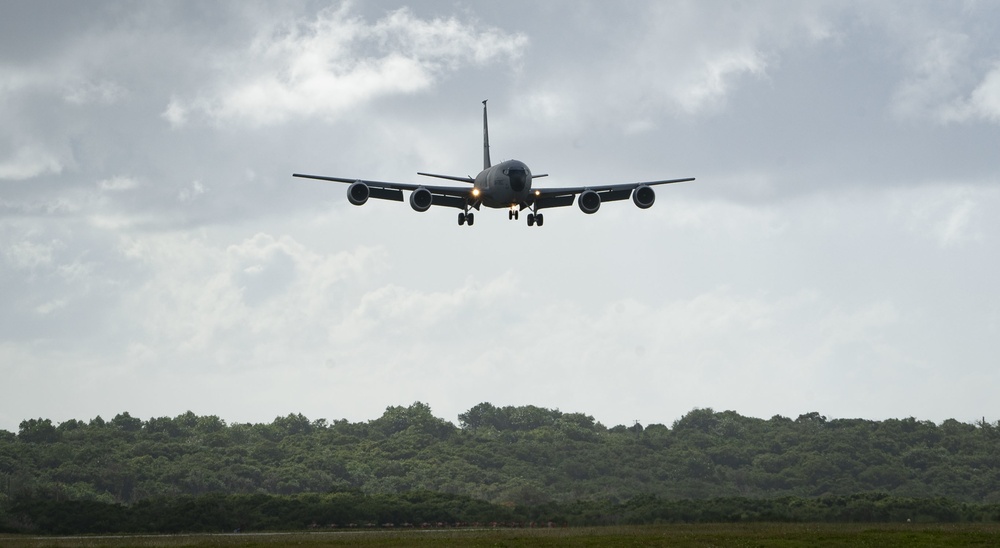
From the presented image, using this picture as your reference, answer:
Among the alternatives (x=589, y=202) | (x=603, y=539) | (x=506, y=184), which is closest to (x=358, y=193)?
(x=506, y=184)

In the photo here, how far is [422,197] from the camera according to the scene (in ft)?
200

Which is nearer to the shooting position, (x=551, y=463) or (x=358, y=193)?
(x=358, y=193)

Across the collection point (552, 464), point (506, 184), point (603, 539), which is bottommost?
point (603, 539)

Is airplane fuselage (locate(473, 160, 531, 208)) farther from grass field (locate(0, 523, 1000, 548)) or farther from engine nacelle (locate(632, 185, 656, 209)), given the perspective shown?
grass field (locate(0, 523, 1000, 548))

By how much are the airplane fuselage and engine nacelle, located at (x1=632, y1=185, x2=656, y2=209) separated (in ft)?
20.8

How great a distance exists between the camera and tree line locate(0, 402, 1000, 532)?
144m

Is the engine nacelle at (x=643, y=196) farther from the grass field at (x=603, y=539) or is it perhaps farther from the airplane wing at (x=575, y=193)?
the grass field at (x=603, y=539)

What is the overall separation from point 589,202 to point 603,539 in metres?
18.7

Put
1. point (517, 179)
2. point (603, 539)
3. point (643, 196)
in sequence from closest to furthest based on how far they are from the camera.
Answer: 1. point (517, 179)
2. point (603, 539)
3. point (643, 196)

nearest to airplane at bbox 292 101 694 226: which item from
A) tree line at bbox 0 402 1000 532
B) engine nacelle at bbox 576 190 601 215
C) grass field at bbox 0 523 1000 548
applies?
engine nacelle at bbox 576 190 601 215

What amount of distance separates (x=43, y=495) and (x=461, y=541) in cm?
5356

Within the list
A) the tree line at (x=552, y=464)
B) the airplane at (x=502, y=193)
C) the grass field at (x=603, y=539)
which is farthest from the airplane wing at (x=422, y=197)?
the tree line at (x=552, y=464)

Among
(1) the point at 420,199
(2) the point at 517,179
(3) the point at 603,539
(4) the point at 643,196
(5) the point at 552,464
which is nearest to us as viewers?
(2) the point at 517,179

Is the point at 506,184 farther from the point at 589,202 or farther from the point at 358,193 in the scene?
the point at 358,193
